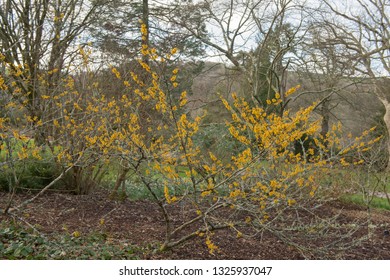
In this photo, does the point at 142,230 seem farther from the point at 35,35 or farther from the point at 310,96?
the point at 310,96

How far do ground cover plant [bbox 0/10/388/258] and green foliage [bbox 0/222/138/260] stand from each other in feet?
0.04

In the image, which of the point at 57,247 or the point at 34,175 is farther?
the point at 34,175

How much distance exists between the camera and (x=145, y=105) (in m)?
6.43

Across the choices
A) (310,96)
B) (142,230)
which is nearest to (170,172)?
(142,230)

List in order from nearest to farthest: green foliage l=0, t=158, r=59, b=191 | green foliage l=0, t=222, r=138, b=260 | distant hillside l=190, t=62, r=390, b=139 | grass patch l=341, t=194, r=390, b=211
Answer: green foliage l=0, t=222, r=138, b=260
green foliage l=0, t=158, r=59, b=191
grass patch l=341, t=194, r=390, b=211
distant hillside l=190, t=62, r=390, b=139

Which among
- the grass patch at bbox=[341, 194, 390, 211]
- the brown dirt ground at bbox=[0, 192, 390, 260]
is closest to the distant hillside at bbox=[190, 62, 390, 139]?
the grass patch at bbox=[341, 194, 390, 211]

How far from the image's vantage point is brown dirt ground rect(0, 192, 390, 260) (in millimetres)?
4199

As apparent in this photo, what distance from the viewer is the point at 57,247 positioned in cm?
375

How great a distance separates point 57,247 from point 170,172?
137cm

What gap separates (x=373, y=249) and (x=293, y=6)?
7255mm

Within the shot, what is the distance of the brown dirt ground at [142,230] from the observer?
4199mm

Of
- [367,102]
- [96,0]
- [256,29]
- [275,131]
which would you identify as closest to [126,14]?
[96,0]

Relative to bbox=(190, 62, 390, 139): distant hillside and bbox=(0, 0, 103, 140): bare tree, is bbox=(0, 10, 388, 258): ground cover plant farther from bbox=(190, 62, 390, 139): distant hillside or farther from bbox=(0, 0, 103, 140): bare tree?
bbox=(190, 62, 390, 139): distant hillside

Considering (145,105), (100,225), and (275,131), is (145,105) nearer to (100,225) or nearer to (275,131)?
(100,225)
